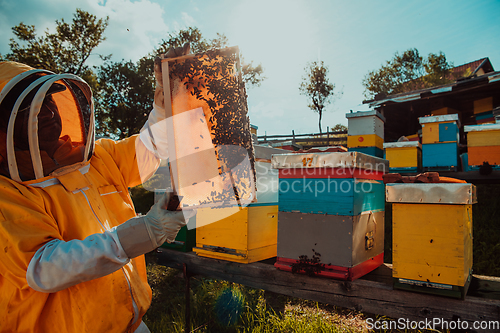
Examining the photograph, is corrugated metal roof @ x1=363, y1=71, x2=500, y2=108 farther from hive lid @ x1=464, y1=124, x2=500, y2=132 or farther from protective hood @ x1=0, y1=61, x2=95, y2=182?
protective hood @ x1=0, y1=61, x2=95, y2=182

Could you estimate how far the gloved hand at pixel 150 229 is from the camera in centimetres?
118

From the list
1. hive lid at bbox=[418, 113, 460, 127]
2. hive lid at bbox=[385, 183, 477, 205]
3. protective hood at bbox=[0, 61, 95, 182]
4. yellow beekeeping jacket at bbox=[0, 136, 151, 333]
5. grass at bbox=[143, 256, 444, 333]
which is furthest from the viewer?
hive lid at bbox=[418, 113, 460, 127]

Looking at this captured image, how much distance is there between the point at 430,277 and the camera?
1820 millimetres

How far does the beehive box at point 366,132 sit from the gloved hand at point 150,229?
6698 mm

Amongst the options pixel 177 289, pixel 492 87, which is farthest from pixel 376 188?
pixel 492 87

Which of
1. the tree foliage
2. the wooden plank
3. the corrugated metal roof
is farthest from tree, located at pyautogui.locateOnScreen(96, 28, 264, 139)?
the wooden plank

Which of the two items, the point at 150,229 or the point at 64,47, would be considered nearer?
the point at 150,229

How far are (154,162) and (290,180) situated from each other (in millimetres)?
1078

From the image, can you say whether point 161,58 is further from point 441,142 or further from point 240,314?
point 441,142

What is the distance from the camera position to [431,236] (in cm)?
183

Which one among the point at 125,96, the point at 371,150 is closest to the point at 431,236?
Result: the point at 371,150

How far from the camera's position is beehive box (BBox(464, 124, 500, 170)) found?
4664 mm

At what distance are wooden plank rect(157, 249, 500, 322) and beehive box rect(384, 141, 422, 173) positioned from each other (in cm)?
439

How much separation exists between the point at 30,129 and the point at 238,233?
6.19ft
